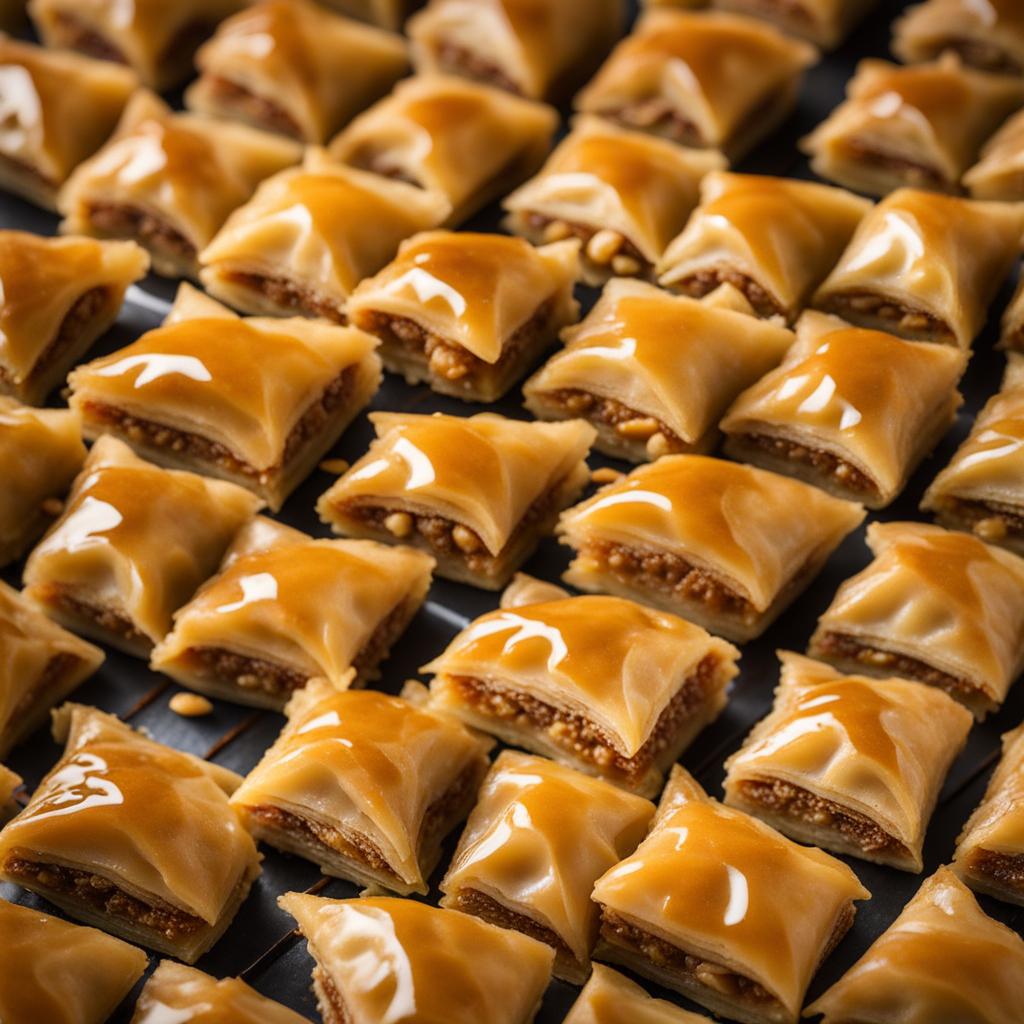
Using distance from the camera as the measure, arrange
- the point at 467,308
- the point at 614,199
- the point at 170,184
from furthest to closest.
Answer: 1. the point at 170,184
2. the point at 614,199
3. the point at 467,308

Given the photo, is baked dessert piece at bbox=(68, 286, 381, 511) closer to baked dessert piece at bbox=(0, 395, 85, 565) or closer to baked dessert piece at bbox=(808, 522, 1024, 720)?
baked dessert piece at bbox=(0, 395, 85, 565)

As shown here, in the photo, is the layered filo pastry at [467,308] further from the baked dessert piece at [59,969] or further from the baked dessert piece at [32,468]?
the baked dessert piece at [59,969]

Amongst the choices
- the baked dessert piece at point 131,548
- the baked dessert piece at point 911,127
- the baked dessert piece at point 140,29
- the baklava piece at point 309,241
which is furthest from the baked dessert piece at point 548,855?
the baked dessert piece at point 140,29

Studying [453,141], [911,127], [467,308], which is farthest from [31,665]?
[911,127]

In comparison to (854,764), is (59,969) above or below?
below

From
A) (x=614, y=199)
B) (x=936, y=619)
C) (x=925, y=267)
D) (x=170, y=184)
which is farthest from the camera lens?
(x=170, y=184)

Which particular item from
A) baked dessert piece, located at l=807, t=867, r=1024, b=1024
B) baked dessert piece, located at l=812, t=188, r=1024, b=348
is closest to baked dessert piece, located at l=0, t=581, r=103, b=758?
baked dessert piece, located at l=807, t=867, r=1024, b=1024

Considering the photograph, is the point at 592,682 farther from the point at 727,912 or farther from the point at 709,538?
the point at 727,912
